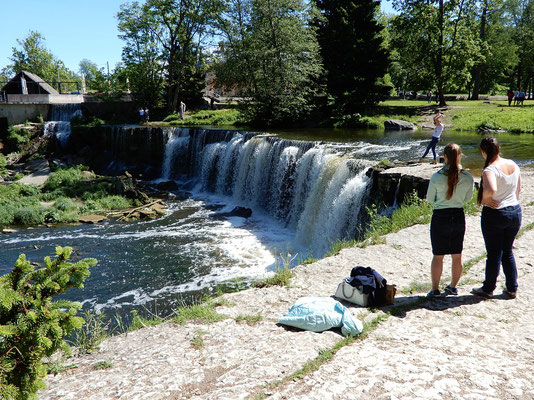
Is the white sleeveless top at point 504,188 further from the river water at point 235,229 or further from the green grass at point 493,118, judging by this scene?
the green grass at point 493,118

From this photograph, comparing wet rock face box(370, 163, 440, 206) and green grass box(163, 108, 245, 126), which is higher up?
green grass box(163, 108, 245, 126)

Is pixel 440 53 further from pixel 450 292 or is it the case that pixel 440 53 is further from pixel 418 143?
pixel 450 292

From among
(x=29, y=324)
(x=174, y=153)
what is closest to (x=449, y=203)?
(x=29, y=324)

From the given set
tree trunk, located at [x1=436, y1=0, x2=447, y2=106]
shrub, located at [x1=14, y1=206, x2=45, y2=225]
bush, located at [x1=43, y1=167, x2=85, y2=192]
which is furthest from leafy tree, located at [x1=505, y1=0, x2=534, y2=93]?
shrub, located at [x1=14, y1=206, x2=45, y2=225]

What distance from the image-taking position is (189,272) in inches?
445

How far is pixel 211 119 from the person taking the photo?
32.3m

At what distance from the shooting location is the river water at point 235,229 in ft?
35.1

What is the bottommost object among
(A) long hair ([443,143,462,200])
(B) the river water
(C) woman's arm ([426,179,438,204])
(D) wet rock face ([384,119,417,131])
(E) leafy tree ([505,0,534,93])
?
(B) the river water

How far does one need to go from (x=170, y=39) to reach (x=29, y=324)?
35692mm

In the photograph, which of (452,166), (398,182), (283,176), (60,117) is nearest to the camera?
(452,166)

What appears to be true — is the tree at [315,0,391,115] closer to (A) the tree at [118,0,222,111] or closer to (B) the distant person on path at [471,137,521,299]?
(A) the tree at [118,0,222,111]

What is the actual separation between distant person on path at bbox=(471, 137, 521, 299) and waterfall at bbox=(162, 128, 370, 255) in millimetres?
5248

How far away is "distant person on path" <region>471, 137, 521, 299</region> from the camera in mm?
4879

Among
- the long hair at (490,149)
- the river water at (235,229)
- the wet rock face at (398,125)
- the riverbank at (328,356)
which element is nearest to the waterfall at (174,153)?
the river water at (235,229)
